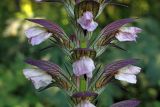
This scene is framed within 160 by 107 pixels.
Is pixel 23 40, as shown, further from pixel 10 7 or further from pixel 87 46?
pixel 87 46

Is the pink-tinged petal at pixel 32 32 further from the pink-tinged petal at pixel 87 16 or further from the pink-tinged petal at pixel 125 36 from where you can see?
the pink-tinged petal at pixel 125 36

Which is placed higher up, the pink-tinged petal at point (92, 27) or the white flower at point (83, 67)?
the pink-tinged petal at point (92, 27)

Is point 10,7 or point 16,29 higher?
point 16,29

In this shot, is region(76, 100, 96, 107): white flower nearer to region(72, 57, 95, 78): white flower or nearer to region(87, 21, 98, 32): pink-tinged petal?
region(72, 57, 95, 78): white flower

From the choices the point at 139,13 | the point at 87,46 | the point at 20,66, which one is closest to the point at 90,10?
the point at 87,46

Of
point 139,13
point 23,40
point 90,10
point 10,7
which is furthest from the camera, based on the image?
point 10,7

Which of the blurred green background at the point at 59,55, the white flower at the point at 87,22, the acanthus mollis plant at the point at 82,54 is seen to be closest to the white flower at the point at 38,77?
the acanthus mollis plant at the point at 82,54

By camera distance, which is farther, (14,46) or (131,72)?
(14,46)

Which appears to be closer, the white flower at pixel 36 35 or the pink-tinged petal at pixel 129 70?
the white flower at pixel 36 35
